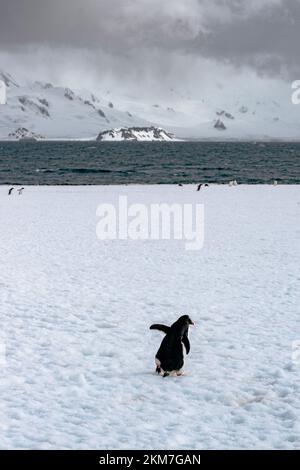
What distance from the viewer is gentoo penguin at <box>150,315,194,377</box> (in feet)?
32.7

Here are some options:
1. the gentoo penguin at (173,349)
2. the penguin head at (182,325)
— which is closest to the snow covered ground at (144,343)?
the gentoo penguin at (173,349)

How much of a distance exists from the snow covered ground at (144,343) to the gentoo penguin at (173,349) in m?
0.23

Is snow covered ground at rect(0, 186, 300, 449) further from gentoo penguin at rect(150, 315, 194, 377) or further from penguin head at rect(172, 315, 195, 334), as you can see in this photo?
penguin head at rect(172, 315, 195, 334)

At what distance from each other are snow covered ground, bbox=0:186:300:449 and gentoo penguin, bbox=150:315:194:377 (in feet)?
0.77

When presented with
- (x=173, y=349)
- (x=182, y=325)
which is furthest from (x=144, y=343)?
(x=182, y=325)

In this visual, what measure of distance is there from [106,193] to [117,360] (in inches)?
1722

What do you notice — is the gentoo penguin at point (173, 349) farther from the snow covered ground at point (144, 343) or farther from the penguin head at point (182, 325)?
the snow covered ground at point (144, 343)

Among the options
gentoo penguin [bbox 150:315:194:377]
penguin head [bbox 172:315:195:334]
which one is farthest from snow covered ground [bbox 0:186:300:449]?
penguin head [bbox 172:315:195:334]

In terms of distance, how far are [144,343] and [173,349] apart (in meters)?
2.09

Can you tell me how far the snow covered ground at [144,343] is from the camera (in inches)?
323

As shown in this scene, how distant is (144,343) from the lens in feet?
39.3

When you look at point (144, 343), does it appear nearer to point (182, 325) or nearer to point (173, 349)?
point (173, 349)
